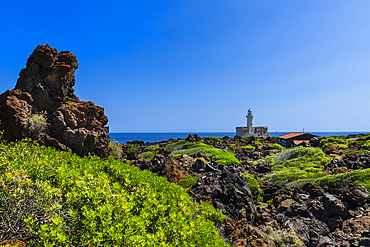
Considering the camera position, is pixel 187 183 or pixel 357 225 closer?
pixel 357 225

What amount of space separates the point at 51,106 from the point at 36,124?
1.44 m

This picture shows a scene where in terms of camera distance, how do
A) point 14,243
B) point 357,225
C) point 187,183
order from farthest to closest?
point 187,183
point 357,225
point 14,243

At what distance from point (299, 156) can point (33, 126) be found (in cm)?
2534

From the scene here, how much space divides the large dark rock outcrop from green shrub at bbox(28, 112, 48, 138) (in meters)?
0.07

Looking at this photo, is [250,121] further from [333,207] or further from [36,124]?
[36,124]

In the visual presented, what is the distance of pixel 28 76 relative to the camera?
1098 cm

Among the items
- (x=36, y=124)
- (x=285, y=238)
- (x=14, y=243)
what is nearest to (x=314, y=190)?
(x=285, y=238)

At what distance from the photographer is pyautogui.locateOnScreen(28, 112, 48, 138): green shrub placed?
10.2 metres

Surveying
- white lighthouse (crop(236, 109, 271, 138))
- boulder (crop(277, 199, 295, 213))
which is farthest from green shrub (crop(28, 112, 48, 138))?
white lighthouse (crop(236, 109, 271, 138))

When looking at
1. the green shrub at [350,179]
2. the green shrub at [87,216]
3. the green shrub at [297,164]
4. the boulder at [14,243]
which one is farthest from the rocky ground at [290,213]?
the boulder at [14,243]

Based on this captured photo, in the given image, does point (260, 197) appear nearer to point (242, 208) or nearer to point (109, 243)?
point (242, 208)

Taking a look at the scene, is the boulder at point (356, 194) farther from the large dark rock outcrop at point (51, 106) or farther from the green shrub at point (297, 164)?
the large dark rock outcrop at point (51, 106)

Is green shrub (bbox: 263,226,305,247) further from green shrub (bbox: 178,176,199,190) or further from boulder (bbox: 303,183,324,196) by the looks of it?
green shrub (bbox: 178,176,199,190)

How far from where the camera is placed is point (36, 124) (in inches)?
410
